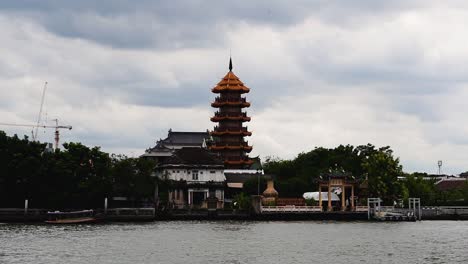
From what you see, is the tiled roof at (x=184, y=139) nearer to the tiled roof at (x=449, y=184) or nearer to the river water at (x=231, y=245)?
the tiled roof at (x=449, y=184)

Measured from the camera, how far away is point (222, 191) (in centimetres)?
15200

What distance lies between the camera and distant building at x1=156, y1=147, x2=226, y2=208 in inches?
5920

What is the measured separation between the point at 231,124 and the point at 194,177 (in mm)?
23617

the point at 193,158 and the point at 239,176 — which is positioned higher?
the point at 193,158

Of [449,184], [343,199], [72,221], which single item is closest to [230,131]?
[343,199]

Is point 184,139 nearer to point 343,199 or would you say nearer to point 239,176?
point 239,176

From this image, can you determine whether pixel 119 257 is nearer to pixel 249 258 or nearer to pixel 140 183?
pixel 249 258

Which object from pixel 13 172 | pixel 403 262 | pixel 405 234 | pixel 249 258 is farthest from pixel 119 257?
pixel 13 172

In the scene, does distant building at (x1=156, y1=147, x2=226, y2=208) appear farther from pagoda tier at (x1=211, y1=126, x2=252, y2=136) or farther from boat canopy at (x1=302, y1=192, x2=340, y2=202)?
pagoda tier at (x1=211, y1=126, x2=252, y2=136)

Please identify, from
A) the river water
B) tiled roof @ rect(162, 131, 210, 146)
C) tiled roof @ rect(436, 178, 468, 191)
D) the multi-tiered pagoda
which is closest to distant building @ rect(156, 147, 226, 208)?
the multi-tiered pagoda

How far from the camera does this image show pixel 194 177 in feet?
500

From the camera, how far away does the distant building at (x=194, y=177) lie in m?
150

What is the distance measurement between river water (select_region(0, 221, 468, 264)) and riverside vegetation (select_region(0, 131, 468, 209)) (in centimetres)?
2092

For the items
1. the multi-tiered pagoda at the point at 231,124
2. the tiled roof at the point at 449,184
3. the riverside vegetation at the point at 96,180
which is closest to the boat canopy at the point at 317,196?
the riverside vegetation at the point at 96,180
